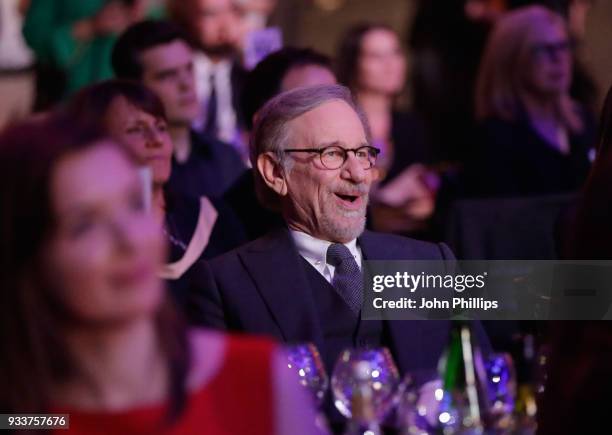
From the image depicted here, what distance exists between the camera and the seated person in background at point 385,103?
6.43m

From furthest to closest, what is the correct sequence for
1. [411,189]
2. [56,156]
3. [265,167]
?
[411,189]
[265,167]
[56,156]

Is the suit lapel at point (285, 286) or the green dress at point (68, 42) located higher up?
the suit lapel at point (285, 286)

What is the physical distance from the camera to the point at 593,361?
7.77ft

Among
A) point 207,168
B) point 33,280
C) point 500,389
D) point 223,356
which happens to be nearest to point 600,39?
point 207,168

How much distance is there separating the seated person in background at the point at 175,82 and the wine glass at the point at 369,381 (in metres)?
2.27

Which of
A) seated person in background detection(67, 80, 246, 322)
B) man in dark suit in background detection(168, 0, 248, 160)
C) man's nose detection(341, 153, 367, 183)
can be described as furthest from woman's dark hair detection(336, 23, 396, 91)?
man's nose detection(341, 153, 367, 183)

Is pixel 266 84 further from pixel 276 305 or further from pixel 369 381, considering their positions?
pixel 369 381

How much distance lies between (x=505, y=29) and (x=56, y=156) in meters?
→ 4.52

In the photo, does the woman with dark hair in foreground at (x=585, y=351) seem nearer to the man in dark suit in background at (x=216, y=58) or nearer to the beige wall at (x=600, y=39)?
the man in dark suit in background at (x=216, y=58)

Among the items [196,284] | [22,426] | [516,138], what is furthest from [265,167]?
[516,138]

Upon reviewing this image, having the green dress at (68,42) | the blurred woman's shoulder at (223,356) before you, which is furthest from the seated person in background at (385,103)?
the blurred woman's shoulder at (223,356)

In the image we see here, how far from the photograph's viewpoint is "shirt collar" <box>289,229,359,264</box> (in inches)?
141

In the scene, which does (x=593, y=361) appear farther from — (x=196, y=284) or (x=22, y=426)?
(x=196, y=284)

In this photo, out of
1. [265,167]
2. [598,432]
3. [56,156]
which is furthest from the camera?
[265,167]
